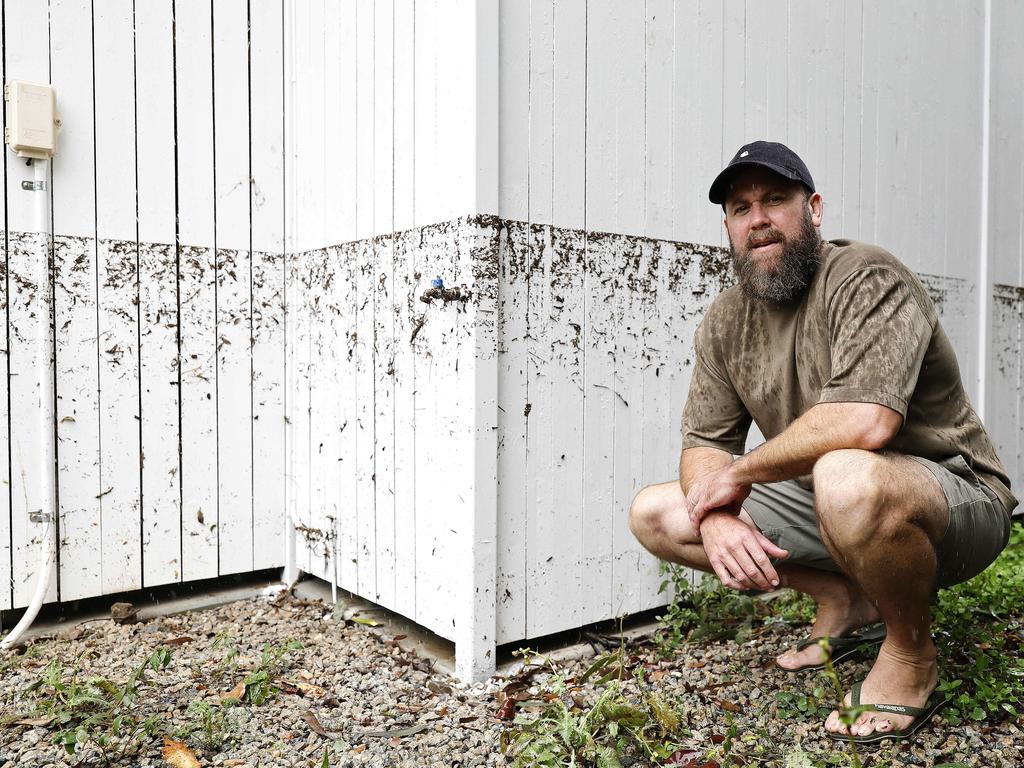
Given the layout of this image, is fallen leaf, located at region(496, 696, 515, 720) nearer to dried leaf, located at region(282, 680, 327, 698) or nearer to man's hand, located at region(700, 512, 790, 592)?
dried leaf, located at region(282, 680, 327, 698)

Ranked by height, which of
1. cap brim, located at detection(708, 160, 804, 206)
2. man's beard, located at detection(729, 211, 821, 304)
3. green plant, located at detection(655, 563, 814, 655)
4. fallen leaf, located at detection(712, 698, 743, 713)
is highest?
cap brim, located at detection(708, 160, 804, 206)

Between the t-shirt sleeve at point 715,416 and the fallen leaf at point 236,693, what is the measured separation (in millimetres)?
1617

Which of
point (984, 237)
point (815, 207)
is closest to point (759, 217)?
point (815, 207)

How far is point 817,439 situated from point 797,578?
2.39ft

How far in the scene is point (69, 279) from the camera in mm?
3178

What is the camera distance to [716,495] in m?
2.34

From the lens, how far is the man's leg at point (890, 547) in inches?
79.6

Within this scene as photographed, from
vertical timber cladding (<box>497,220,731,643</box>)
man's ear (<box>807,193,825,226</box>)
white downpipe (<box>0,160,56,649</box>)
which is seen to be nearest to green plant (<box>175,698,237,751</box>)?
vertical timber cladding (<box>497,220,731,643</box>)

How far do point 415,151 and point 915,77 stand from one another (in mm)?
2904

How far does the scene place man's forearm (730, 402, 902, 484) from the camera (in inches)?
81.4

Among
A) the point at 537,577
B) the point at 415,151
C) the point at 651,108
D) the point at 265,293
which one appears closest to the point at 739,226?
the point at 651,108

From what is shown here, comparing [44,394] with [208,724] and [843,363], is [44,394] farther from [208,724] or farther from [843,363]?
[843,363]

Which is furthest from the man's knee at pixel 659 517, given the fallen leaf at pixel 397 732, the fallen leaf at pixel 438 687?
the fallen leaf at pixel 397 732

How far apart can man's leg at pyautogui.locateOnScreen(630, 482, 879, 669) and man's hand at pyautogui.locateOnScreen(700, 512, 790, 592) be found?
0.84ft
